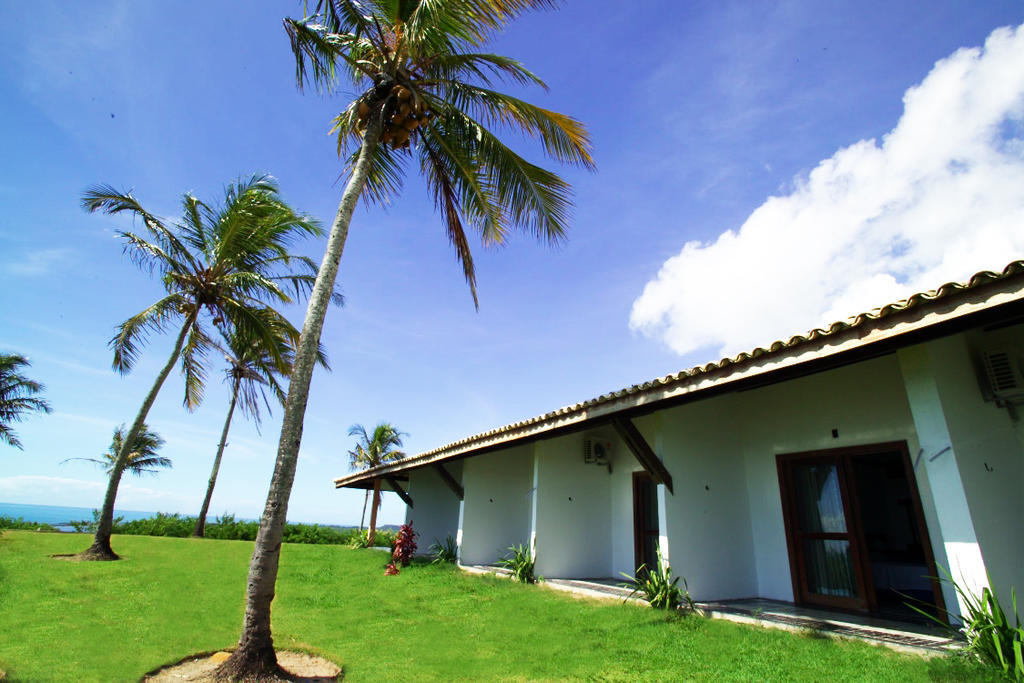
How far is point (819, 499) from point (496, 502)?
22.9 feet

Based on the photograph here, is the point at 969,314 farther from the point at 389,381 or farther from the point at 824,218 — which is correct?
the point at 389,381

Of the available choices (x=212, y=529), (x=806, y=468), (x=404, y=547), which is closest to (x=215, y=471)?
(x=212, y=529)

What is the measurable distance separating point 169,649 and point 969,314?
7.85m

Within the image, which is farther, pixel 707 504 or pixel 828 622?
pixel 707 504

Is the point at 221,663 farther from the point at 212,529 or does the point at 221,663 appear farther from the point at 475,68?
the point at 212,529

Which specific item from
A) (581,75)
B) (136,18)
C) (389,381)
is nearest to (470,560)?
(389,381)

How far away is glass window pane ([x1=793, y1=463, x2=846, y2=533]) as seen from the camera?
6469 millimetres

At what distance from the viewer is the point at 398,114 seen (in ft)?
21.9

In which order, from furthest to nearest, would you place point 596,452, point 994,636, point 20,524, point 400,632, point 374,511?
point 20,524 → point 374,511 → point 596,452 → point 400,632 → point 994,636

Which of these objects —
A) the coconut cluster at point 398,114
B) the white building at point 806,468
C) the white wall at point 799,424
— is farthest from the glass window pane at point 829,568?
the coconut cluster at point 398,114

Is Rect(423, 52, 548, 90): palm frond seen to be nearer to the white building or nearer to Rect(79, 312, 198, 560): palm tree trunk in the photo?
the white building

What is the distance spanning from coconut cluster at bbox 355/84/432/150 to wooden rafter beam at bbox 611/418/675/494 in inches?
190

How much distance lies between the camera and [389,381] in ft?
50.4

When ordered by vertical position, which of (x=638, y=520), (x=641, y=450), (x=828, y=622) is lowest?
(x=828, y=622)
